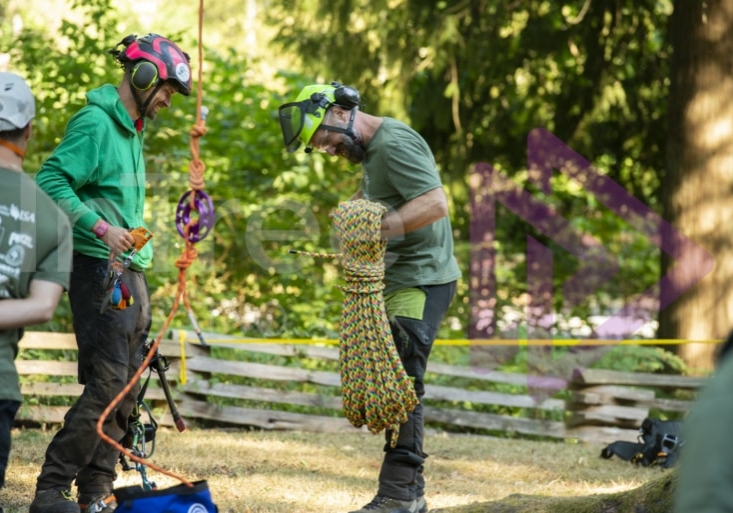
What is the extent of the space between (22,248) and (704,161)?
24.3 ft

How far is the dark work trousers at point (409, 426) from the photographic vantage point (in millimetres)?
4574

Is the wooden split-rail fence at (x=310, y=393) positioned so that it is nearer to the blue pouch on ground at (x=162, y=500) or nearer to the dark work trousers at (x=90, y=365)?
the dark work trousers at (x=90, y=365)

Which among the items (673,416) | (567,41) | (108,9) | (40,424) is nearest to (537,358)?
(673,416)

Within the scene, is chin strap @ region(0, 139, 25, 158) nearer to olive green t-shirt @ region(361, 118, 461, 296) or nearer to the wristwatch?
the wristwatch

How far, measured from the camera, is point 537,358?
9.41 meters

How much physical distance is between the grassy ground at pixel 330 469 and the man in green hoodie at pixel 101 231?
0.57 m

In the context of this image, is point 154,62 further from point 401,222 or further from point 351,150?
point 401,222

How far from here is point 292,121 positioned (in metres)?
4.55

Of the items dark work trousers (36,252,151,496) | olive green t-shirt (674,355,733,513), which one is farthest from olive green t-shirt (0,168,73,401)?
olive green t-shirt (674,355,733,513)

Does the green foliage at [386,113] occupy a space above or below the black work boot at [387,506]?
above

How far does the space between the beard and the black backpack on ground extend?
3.30 metres

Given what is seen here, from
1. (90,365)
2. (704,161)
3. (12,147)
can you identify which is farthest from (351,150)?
(704,161)

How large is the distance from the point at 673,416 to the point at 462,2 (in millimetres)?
4626

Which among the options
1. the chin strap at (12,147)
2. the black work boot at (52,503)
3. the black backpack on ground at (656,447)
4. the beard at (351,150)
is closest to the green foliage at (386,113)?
the black backpack on ground at (656,447)
